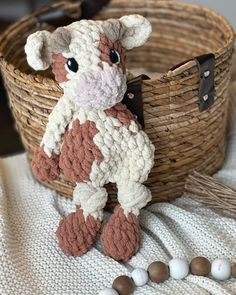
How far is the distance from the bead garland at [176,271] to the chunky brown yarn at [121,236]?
0.03 metres

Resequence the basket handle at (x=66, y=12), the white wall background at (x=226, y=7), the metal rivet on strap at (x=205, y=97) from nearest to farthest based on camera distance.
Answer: the metal rivet on strap at (x=205, y=97)
the basket handle at (x=66, y=12)
the white wall background at (x=226, y=7)

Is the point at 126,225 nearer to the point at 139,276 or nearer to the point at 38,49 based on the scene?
the point at 139,276

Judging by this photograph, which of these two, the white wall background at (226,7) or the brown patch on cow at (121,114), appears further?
the white wall background at (226,7)

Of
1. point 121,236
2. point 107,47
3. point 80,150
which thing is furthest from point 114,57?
point 121,236

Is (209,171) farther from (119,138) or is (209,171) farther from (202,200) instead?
(119,138)

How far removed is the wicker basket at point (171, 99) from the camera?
2.43ft

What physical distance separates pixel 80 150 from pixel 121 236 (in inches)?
5.1

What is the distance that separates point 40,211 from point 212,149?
281mm

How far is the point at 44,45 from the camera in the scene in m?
0.66

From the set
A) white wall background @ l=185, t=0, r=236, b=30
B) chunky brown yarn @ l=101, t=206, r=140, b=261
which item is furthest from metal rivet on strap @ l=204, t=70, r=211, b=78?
white wall background @ l=185, t=0, r=236, b=30

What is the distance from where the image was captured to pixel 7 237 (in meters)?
0.76

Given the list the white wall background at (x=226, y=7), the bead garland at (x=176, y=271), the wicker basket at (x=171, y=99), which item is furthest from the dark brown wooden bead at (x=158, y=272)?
the white wall background at (x=226, y=7)

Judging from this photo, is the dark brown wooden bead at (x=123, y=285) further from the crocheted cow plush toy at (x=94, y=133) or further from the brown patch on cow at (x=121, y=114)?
the brown patch on cow at (x=121, y=114)

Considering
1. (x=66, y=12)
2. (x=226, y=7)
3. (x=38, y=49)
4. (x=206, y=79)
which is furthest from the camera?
(x=226, y=7)
